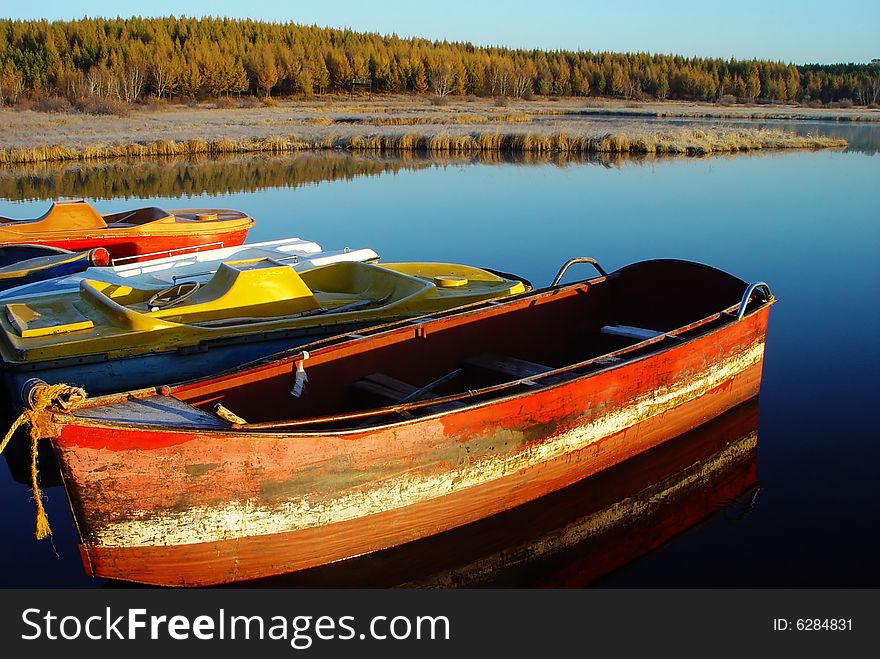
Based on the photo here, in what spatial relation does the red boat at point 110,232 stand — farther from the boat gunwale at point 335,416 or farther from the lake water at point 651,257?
the boat gunwale at point 335,416

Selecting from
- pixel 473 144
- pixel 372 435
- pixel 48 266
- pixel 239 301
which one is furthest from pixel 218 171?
pixel 372 435

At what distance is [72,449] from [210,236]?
1127 centimetres

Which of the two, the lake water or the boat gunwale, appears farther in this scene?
the lake water

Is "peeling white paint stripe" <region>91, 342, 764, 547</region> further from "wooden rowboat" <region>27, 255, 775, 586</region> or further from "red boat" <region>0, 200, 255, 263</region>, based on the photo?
"red boat" <region>0, 200, 255, 263</region>

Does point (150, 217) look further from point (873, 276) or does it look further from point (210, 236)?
point (873, 276)

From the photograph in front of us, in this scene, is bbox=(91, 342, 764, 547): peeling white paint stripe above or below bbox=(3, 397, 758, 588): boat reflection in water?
above

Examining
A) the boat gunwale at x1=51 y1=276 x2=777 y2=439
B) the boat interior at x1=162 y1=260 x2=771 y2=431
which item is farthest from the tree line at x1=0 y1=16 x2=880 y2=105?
the boat gunwale at x1=51 y1=276 x2=777 y2=439

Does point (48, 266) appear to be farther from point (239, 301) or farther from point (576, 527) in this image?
point (576, 527)

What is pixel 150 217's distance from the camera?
15883 millimetres

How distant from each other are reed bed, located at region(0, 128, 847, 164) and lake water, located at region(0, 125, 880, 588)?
2248 mm

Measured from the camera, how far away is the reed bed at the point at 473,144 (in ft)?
115

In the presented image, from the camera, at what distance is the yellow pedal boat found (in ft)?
27.0

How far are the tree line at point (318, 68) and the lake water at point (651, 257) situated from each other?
3788cm

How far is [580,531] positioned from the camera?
6.98m
